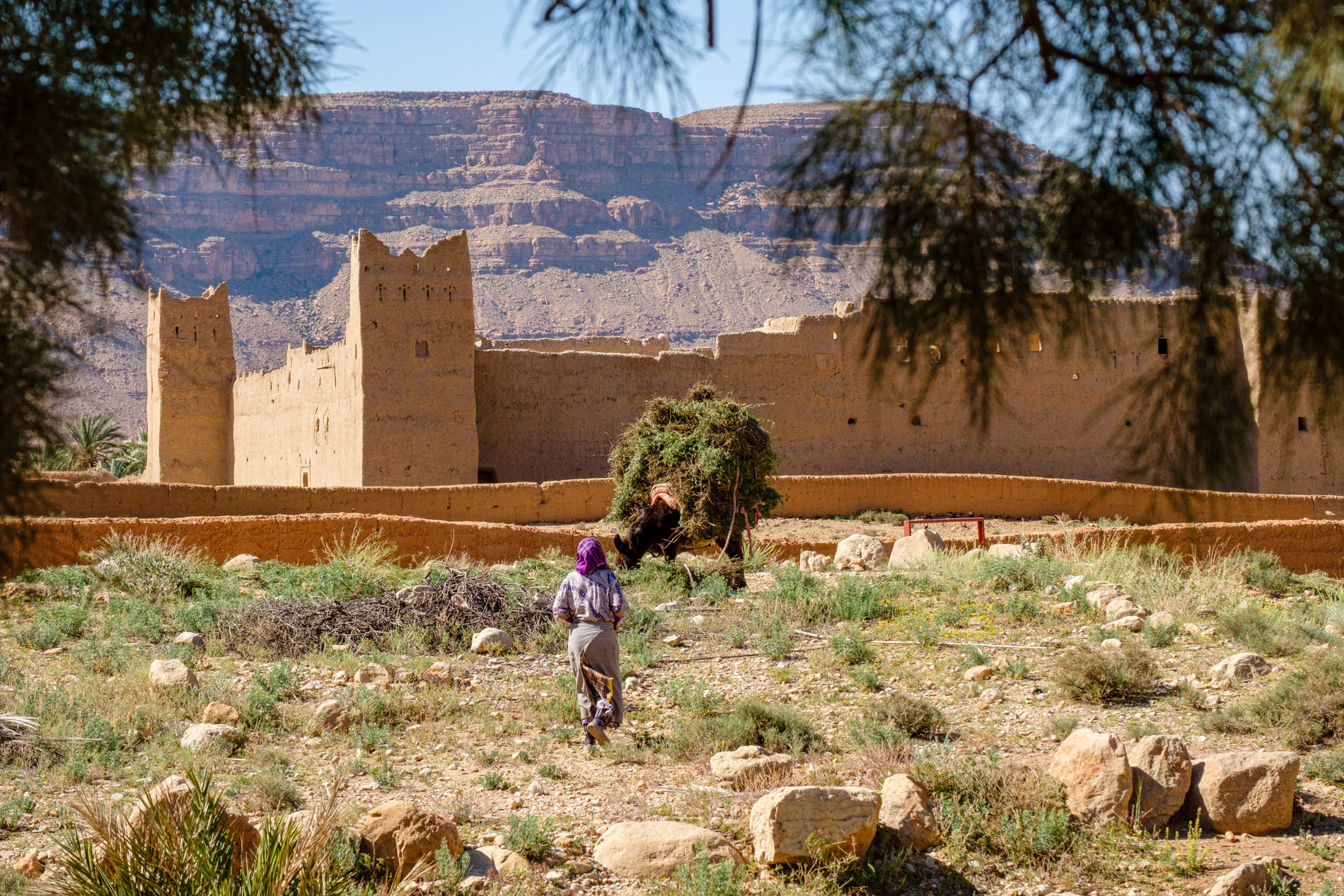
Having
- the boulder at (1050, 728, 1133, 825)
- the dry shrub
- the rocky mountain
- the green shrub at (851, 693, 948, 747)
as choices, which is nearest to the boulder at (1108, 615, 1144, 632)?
the dry shrub

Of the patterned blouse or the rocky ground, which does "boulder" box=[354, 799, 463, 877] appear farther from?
the patterned blouse

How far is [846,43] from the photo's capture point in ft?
10.5

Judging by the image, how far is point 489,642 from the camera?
10.2 metres

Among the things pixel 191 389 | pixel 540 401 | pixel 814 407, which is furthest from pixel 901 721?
pixel 191 389

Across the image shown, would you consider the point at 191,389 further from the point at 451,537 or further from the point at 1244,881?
the point at 1244,881

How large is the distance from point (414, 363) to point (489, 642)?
13591mm

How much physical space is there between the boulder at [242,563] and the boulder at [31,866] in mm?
7989

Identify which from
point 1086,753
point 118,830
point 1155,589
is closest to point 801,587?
point 1155,589

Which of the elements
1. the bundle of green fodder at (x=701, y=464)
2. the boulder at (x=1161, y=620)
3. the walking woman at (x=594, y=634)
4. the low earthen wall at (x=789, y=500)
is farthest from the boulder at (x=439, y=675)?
the low earthen wall at (x=789, y=500)

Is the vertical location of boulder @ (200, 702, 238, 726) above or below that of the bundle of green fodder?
below

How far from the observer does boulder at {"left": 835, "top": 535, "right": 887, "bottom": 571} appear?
1512cm

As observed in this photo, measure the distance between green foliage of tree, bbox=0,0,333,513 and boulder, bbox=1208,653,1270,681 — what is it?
7908 millimetres

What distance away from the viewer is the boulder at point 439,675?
29.7ft

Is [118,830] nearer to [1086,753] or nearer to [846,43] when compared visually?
[846,43]
